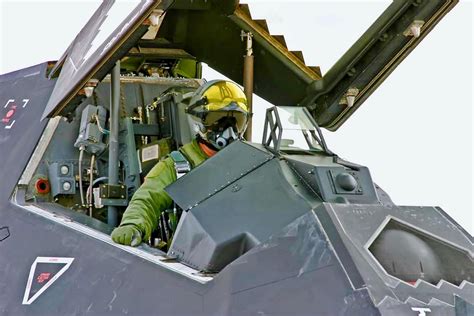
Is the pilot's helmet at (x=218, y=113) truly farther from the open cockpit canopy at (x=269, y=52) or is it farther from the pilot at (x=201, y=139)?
the open cockpit canopy at (x=269, y=52)

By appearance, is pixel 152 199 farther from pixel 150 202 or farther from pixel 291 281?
pixel 291 281

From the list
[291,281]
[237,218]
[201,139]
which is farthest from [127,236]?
[291,281]

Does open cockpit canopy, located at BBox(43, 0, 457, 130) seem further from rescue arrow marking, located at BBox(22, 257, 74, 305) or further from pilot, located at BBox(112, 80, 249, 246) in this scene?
rescue arrow marking, located at BBox(22, 257, 74, 305)

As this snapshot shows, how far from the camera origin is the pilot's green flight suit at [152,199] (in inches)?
267

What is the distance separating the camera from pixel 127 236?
6.39 metres

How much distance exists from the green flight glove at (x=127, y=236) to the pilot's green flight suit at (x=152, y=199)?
15 centimetres

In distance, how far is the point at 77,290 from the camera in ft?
19.9

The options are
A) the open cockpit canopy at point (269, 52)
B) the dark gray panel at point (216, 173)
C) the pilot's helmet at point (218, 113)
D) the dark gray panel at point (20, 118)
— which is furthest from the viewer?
the open cockpit canopy at point (269, 52)

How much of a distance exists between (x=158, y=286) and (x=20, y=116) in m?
2.78

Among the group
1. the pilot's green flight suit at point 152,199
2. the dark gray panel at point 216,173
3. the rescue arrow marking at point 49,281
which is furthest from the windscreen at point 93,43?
the rescue arrow marking at point 49,281

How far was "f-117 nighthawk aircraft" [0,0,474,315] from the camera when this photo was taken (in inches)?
201

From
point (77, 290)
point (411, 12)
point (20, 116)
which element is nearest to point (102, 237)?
point (77, 290)

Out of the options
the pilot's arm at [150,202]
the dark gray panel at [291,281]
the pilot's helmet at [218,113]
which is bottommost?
the pilot's arm at [150,202]

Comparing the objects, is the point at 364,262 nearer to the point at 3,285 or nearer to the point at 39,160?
the point at 3,285
